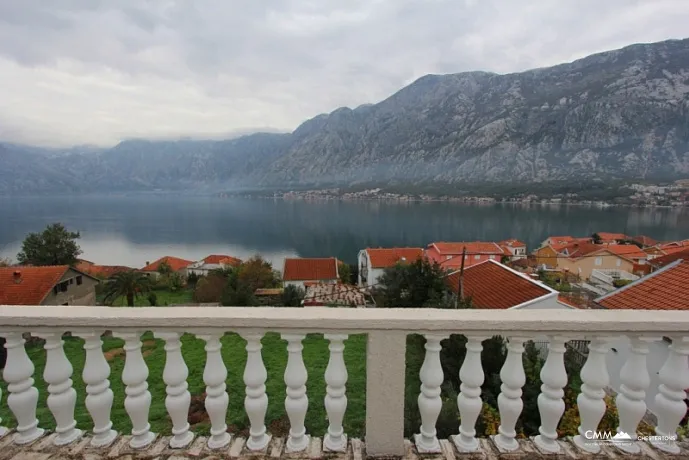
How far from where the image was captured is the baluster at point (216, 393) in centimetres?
169

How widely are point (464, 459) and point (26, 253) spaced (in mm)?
37580

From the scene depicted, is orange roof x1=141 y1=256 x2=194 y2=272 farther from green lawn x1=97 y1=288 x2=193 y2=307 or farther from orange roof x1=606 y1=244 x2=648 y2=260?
orange roof x1=606 y1=244 x2=648 y2=260

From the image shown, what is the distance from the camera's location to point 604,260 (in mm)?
32906

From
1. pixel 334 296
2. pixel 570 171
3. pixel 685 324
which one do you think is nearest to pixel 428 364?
pixel 685 324

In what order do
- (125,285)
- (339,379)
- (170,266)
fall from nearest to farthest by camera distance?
1. (339,379)
2. (125,285)
3. (170,266)

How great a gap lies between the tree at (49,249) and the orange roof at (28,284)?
1383 cm

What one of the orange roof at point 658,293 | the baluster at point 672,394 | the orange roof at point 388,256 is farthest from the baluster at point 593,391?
the orange roof at point 388,256

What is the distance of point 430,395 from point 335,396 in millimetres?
463

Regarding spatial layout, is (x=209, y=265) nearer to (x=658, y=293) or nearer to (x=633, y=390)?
(x=658, y=293)

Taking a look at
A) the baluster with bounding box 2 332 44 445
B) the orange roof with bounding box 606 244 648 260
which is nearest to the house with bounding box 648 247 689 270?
the orange roof with bounding box 606 244 648 260

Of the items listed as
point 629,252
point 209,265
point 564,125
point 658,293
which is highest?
point 564,125

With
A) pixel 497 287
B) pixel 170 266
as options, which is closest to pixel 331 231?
pixel 170 266

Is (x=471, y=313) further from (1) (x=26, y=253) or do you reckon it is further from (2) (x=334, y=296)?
(1) (x=26, y=253)

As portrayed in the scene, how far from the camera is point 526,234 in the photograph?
68250mm
